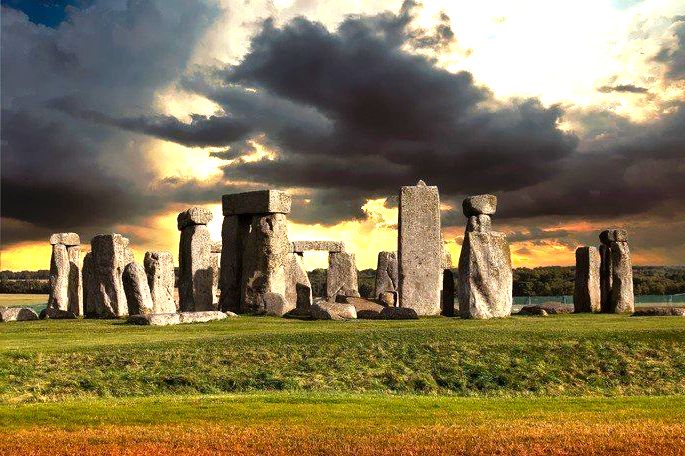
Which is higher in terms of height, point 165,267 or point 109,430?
point 165,267

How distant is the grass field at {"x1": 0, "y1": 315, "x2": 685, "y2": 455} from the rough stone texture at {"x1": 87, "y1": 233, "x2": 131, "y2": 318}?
4.90 metres

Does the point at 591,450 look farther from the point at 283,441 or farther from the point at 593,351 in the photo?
the point at 593,351

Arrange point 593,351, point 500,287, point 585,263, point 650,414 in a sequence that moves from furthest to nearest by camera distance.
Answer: point 585,263, point 500,287, point 593,351, point 650,414

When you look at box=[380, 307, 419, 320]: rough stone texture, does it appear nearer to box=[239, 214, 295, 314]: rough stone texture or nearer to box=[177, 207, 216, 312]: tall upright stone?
box=[239, 214, 295, 314]: rough stone texture

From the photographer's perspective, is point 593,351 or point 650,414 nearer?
point 650,414

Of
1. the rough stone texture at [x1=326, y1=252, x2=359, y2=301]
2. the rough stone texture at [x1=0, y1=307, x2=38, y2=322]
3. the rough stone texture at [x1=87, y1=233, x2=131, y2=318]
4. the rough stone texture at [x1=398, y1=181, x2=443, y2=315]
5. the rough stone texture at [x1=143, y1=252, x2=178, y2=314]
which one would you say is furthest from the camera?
the rough stone texture at [x1=326, y1=252, x2=359, y2=301]

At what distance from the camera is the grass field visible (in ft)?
31.5

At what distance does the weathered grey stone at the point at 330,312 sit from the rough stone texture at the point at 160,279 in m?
6.87

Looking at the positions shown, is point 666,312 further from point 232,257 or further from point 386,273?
point 386,273

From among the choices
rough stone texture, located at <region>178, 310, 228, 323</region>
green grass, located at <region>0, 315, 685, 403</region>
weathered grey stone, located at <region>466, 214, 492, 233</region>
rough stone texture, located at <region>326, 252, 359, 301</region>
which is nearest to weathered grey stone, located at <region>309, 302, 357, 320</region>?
rough stone texture, located at <region>178, 310, 228, 323</region>

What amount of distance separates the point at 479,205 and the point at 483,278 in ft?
7.78

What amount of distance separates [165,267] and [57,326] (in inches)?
257

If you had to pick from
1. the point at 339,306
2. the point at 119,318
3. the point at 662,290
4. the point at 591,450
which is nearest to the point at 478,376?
the point at 591,450

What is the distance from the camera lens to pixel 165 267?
102ft
